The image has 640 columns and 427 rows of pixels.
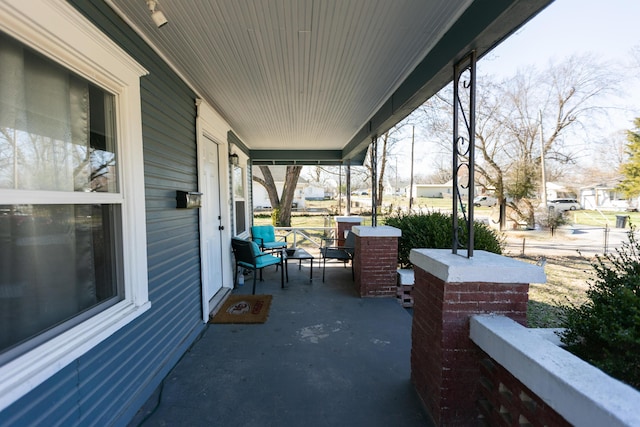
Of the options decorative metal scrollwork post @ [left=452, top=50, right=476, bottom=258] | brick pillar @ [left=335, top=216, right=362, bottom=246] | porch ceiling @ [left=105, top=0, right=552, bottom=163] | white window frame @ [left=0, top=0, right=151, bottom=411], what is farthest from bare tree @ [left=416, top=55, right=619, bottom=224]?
white window frame @ [left=0, top=0, right=151, bottom=411]

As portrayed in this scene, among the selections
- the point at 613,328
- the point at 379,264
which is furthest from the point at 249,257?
the point at 613,328

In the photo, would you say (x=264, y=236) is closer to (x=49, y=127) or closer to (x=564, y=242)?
(x=49, y=127)

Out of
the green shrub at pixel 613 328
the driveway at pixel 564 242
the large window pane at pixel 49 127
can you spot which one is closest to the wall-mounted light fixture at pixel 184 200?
the large window pane at pixel 49 127

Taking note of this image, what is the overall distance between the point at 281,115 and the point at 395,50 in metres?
2.17

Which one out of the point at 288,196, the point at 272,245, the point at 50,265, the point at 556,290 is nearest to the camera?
the point at 50,265

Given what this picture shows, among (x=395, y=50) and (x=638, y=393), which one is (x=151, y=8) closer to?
(x=395, y=50)

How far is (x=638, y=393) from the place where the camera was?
2.88ft

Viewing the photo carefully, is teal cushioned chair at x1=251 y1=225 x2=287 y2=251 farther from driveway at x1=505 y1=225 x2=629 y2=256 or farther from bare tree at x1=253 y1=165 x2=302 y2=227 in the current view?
bare tree at x1=253 y1=165 x2=302 y2=227

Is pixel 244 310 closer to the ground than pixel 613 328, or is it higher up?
closer to the ground

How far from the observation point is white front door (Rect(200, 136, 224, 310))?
353cm

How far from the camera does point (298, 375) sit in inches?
87.9

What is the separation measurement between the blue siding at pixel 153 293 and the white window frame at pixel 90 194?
0.09m

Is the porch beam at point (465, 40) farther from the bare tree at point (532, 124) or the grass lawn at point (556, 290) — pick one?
the bare tree at point (532, 124)

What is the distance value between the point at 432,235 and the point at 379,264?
92 cm
